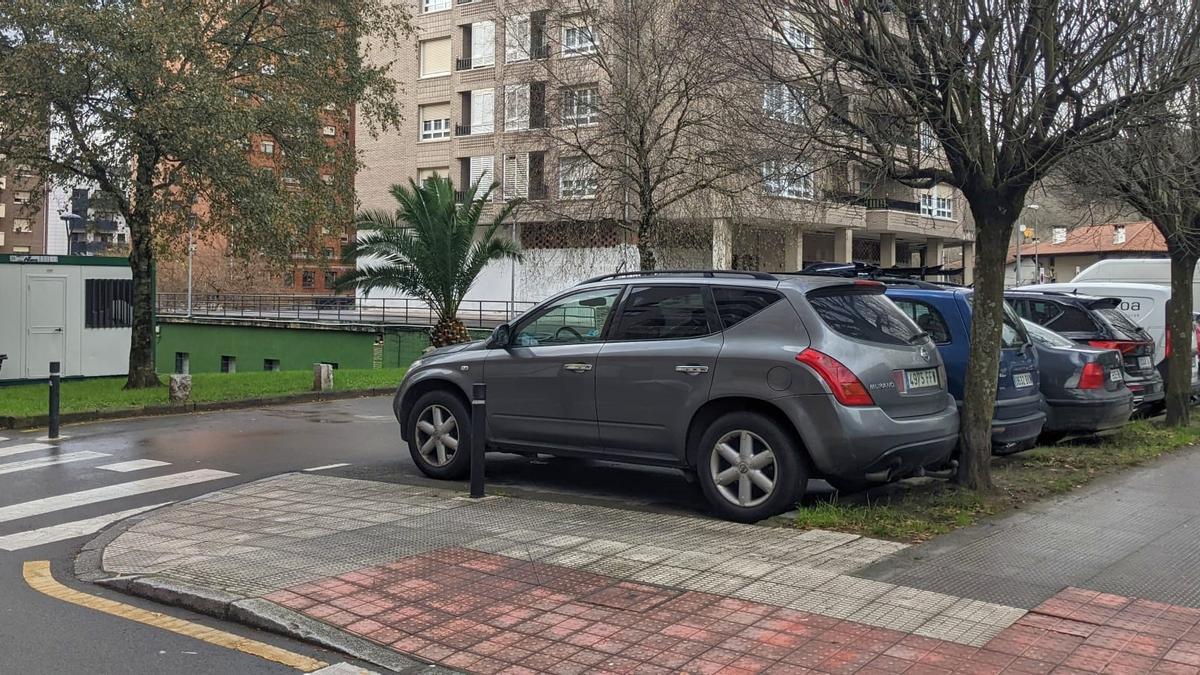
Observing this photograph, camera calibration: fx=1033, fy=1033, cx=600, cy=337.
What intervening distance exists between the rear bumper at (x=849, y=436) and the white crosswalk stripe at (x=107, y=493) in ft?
19.1

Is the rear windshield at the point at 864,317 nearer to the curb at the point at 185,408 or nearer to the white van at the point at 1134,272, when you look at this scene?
the curb at the point at 185,408

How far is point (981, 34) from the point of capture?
7.51 meters

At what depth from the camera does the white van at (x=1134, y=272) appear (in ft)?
66.2

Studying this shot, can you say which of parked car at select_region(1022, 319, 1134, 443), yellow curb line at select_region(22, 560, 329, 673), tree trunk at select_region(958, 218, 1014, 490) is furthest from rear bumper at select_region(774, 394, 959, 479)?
parked car at select_region(1022, 319, 1134, 443)

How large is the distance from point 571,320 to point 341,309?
127ft

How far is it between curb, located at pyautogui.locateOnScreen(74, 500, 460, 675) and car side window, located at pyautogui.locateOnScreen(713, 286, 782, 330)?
369 cm

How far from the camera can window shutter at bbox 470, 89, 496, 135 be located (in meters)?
46.2

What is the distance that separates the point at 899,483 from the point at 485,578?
426 cm

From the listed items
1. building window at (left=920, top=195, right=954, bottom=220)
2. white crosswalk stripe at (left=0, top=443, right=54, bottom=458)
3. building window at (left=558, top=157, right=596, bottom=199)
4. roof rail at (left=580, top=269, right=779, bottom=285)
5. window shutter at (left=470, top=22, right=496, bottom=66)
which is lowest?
white crosswalk stripe at (left=0, top=443, right=54, bottom=458)

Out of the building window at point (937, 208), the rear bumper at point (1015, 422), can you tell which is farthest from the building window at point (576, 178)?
the building window at point (937, 208)

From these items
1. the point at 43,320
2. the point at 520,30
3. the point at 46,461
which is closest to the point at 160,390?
the point at 43,320

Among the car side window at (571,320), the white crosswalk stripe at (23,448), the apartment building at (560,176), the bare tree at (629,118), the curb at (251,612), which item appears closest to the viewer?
the curb at (251,612)

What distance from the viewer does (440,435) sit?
29.3ft

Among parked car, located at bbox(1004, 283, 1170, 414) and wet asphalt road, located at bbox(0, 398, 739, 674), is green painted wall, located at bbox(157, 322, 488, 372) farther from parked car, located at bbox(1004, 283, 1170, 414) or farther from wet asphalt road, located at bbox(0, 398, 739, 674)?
parked car, located at bbox(1004, 283, 1170, 414)
